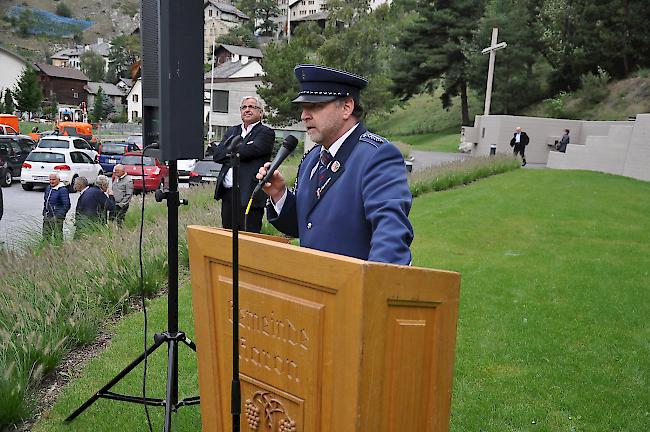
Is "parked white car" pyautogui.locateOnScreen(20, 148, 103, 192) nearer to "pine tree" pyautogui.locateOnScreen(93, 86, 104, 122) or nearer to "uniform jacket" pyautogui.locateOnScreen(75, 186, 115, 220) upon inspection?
"uniform jacket" pyautogui.locateOnScreen(75, 186, 115, 220)

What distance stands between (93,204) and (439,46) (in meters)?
→ 46.6

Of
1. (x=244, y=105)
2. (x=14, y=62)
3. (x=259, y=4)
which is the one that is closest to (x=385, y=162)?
(x=244, y=105)

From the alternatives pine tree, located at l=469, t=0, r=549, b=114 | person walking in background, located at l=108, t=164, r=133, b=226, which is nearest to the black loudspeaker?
person walking in background, located at l=108, t=164, r=133, b=226

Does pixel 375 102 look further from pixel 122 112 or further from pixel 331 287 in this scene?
pixel 122 112

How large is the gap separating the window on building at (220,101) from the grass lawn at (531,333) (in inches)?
1928

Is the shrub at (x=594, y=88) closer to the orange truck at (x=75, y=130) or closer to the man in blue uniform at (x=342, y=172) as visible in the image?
the orange truck at (x=75, y=130)

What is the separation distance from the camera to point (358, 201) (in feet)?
9.65

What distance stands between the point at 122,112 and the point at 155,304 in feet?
344

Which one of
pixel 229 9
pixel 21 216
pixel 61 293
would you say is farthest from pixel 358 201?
pixel 229 9

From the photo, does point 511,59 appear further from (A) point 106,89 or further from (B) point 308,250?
(A) point 106,89

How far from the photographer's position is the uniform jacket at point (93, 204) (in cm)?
1075

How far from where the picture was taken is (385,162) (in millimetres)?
2887

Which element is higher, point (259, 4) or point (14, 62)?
point (259, 4)

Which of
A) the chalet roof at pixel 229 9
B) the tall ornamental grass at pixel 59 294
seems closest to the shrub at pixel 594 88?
the tall ornamental grass at pixel 59 294
